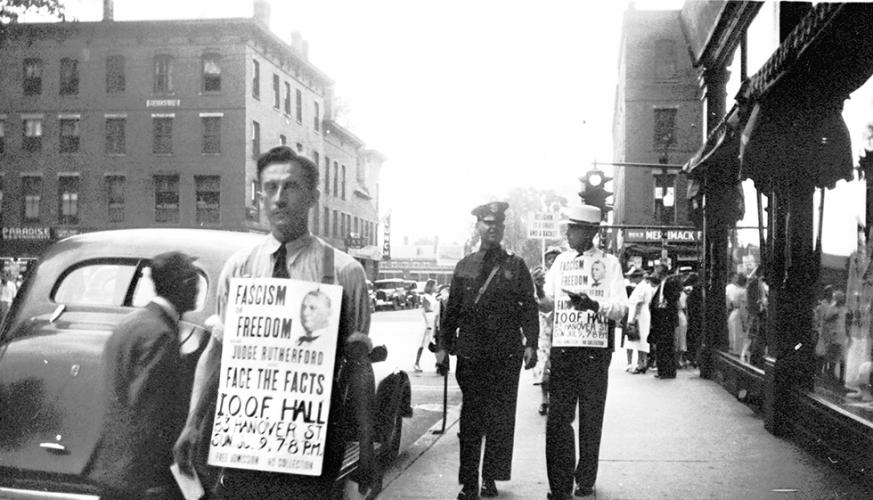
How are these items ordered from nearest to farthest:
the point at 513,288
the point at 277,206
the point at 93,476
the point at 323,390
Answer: the point at 323,390 → the point at 277,206 → the point at 93,476 → the point at 513,288

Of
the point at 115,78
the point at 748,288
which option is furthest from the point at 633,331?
the point at 115,78

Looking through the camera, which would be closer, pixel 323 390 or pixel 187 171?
pixel 323 390

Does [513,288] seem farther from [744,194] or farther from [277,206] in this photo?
[744,194]

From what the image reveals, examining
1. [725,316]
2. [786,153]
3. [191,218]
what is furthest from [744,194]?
[191,218]

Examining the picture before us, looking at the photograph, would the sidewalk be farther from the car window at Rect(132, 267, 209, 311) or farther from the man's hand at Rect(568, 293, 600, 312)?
the car window at Rect(132, 267, 209, 311)

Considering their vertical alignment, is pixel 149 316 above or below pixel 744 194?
below

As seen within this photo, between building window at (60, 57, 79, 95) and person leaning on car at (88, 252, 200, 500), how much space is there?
3921 centimetres

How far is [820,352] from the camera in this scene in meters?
7.91

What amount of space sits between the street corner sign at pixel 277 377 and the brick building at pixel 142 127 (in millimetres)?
35926

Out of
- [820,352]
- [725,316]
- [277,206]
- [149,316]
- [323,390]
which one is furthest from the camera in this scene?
[725,316]

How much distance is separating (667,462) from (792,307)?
2261mm

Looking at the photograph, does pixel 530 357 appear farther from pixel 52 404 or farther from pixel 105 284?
pixel 52 404

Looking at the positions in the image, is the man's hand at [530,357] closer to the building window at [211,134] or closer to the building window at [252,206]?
the building window at [252,206]

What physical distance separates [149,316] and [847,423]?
522 cm
